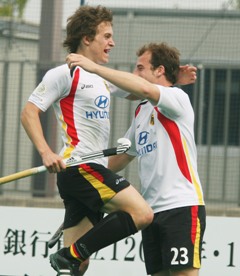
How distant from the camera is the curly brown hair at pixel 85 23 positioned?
6148 mm

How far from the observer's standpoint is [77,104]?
608 cm

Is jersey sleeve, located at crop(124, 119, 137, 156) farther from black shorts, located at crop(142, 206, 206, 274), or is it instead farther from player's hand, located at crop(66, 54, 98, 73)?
player's hand, located at crop(66, 54, 98, 73)

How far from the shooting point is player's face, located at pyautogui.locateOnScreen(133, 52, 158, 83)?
6.12 meters

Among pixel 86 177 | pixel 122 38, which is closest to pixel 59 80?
pixel 86 177

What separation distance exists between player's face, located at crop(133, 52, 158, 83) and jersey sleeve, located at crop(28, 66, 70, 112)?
43 cm

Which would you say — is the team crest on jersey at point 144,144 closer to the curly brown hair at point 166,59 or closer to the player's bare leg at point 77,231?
the curly brown hair at point 166,59

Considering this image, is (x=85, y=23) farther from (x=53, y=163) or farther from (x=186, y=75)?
(x=53, y=163)

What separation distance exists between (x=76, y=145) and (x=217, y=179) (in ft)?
9.45

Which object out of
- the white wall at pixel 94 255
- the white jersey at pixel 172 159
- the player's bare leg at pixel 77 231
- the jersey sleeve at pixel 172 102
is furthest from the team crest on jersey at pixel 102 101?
the white wall at pixel 94 255

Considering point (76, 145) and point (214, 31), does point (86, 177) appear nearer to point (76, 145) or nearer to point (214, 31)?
point (76, 145)

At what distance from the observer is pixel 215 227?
27.0 feet

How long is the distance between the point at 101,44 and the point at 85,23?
148mm

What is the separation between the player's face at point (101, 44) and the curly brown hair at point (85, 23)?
0.03 metres

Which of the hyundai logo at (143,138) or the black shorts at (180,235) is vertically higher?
the hyundai logo at (143,138)
